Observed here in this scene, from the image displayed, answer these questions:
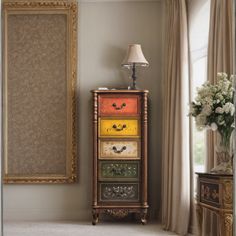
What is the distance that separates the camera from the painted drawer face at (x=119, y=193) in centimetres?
573

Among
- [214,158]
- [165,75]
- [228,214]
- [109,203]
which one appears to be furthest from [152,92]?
[228,214]

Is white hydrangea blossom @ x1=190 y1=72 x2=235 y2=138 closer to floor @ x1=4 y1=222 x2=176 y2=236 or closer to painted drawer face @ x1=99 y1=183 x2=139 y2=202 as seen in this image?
floor @ x1=4 y1=222 x2=176 y2=236

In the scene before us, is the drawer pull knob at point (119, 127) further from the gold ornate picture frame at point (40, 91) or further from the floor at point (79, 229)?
the floor at point (79, 229)

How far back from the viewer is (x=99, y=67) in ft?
20.6

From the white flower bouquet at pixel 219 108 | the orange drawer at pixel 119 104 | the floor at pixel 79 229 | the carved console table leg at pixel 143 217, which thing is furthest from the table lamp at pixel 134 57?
the white flower bouquet at pixel 219 108

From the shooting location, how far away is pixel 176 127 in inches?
211

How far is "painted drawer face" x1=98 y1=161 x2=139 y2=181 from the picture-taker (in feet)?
18.8

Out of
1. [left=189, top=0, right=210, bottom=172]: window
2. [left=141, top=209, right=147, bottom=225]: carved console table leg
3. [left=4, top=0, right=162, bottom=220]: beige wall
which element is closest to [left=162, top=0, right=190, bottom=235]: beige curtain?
[left=189, top=0, right=210, bottom=172]: window

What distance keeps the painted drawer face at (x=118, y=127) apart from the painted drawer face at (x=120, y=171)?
1.00ft

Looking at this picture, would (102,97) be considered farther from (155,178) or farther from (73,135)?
(155,178)

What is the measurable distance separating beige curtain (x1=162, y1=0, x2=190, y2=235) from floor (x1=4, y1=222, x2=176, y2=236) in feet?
0.78

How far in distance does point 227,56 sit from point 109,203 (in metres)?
2.36

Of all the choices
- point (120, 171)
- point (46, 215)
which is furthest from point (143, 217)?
point (46, 215)

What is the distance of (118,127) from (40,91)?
1121 millimetres
